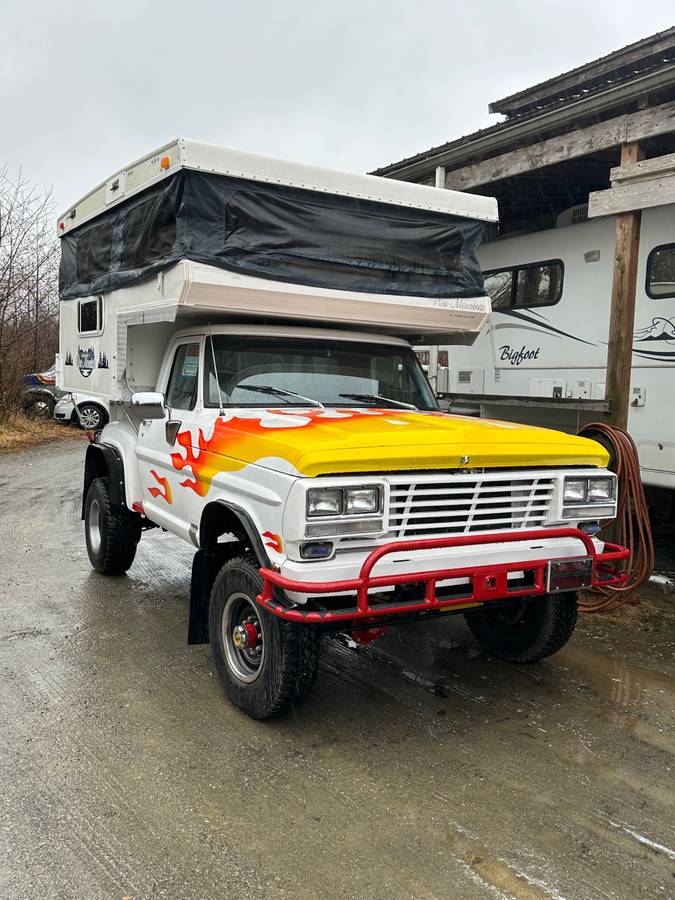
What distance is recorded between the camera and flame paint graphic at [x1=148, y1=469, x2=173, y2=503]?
5034 mm

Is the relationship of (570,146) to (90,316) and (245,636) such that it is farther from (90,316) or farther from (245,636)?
(245,636)

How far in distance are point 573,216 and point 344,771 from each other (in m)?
6.64

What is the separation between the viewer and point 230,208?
15.9 feet

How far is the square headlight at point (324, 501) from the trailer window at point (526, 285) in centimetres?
576

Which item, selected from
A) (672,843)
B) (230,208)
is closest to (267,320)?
(230,208)

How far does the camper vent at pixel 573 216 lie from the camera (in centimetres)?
801

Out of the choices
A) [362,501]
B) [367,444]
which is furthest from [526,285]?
[362,501]

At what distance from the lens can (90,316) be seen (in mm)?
6469

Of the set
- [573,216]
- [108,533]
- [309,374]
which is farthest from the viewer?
[573,216]

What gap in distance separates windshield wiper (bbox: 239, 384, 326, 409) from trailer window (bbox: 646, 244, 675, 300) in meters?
4.04

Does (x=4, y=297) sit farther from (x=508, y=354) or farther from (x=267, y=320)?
(x=267, y=320)

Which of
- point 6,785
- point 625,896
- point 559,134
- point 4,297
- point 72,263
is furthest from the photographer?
point 4,297

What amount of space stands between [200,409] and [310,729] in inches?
81.3

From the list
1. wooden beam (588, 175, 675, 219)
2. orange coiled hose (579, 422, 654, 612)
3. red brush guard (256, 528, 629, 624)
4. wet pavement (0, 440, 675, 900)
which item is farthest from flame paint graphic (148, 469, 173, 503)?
wooden beam (588, 175, 675, 219)
